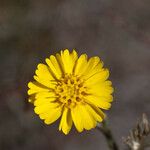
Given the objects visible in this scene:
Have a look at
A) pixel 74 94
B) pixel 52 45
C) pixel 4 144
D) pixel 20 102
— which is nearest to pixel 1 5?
pixel 52 45

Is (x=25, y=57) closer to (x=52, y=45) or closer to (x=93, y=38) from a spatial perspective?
(x=52, y=45)

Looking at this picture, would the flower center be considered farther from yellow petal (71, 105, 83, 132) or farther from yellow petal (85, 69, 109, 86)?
yellow petal (85, 69, 109, 86)

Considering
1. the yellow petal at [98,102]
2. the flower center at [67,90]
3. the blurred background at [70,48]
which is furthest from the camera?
the blurred background at [70,48]

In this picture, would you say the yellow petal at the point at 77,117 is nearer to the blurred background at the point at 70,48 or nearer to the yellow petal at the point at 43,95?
the yellow petal at the point at 43,95

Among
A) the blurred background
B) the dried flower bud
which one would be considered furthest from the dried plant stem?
the blurred background

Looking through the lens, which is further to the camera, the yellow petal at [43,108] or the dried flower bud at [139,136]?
the dried flower bud at [139,136]

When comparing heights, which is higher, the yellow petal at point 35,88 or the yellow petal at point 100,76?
the yellow petal at point 35,88

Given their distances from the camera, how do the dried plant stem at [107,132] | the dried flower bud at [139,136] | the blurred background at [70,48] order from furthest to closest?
the blurred background at [70,48]
the dried plant stem at [107,132]
the dried flower bud at [139,136]

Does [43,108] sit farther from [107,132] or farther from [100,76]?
[107,132]

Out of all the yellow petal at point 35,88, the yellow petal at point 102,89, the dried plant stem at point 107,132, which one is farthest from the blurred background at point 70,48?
the yellow petal at point 35,88
